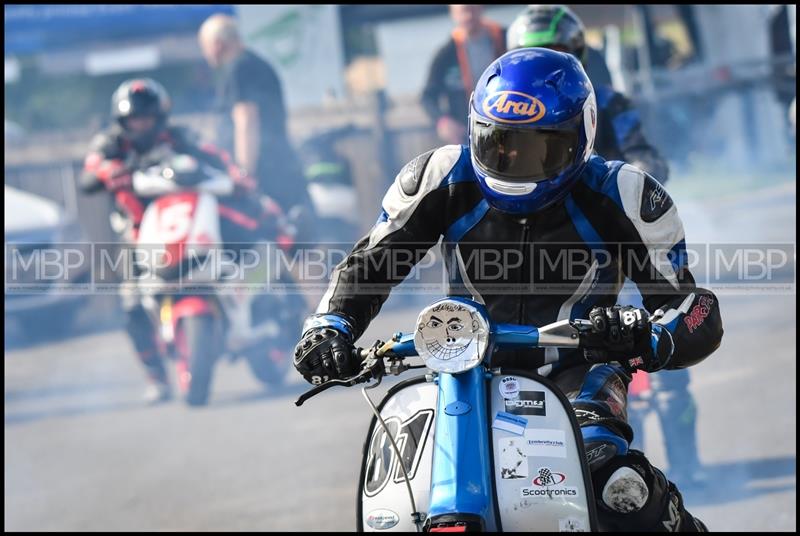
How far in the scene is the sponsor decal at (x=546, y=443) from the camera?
2.97 metres

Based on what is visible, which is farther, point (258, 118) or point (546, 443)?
point (258, 118)

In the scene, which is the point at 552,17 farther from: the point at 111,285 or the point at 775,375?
the point at 111,285

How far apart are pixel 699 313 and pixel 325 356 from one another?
1059mm

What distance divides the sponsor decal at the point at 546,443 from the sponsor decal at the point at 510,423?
0.02 metres

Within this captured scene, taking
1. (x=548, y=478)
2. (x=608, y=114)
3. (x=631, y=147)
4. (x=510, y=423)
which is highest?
(x=608, y=114)

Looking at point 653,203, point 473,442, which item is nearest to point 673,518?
point 473,442

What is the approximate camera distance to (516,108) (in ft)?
11.2

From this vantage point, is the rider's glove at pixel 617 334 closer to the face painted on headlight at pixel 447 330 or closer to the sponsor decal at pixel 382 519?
the face painted on headlight at pixel 447 330

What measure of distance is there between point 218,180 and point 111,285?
318 centimetres

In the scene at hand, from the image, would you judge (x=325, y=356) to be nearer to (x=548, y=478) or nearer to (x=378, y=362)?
(x=378, y=362)

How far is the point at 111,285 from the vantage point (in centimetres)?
1227

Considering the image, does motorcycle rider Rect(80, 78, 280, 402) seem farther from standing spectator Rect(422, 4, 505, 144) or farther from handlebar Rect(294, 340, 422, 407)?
handlebar Rect(294, 340, 422, 407)

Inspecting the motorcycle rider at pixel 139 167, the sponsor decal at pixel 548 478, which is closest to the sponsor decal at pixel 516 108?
the sponsor decal at pixel 548 478

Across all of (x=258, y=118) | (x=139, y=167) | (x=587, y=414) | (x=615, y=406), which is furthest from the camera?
(x=258, y=118)
